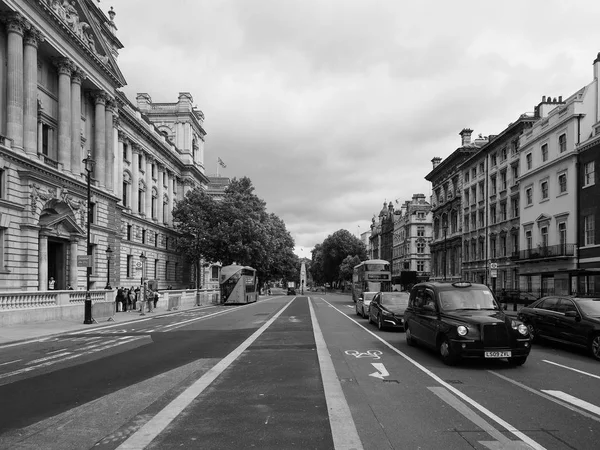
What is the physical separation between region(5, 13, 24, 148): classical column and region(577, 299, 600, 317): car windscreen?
29733 mm

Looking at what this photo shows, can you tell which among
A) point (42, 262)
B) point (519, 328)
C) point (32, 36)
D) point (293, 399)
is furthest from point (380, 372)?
point (32, 36)

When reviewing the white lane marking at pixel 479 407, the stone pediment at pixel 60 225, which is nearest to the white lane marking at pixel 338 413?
the white lane marking at pixel 479 407

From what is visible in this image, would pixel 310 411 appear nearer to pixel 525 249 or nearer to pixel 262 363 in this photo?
pixel 262 363

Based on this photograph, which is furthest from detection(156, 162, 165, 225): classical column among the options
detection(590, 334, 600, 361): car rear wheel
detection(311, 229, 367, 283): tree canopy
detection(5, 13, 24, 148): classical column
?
detection(590, 334, 600, 361): car rear wheel

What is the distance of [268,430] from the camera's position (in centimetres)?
567

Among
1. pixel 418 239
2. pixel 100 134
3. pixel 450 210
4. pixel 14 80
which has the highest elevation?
pixel 14 80

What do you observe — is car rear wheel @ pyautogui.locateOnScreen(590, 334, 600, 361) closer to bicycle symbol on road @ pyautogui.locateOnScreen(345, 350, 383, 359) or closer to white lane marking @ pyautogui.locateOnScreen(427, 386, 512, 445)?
bicycle symbol on road @ pyautogui.locateOnScreen(345, 350, 383, 359)

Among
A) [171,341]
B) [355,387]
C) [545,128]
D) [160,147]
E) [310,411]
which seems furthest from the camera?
[160,147]

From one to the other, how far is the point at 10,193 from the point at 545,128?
37.5 meters

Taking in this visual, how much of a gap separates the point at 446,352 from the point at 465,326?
76 cm

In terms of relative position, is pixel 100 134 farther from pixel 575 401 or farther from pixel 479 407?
pixel 575 401

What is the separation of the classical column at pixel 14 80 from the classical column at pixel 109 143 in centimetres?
1205

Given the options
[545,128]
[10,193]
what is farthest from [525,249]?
[10,193]

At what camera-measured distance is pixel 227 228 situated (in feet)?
182
